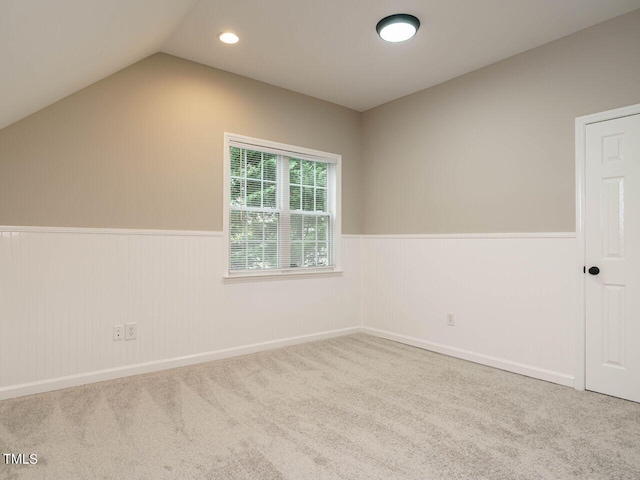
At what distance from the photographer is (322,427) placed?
2.23m

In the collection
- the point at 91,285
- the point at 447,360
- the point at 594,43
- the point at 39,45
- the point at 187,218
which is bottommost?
the point at 447,360

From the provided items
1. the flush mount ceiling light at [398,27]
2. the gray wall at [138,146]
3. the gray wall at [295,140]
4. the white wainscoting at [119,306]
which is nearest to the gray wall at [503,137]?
the gray wall at [295,140]

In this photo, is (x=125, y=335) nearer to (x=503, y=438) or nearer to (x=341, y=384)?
(x=341, y=384)

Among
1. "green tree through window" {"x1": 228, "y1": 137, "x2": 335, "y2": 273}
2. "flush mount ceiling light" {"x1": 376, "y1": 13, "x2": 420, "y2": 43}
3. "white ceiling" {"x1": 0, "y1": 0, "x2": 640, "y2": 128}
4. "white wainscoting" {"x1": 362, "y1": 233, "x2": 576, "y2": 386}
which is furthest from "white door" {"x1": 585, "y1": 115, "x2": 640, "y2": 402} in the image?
"green tree through window" {"x1": 228, "y1": 137, "x2": 335, "y2": 273}

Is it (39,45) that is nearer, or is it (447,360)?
(39,45)

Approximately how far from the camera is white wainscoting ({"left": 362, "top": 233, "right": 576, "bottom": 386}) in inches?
118

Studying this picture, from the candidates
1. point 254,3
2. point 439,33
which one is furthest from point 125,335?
point 439,33

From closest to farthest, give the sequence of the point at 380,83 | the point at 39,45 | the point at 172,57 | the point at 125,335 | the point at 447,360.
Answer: the point at 39,45
the point at 125,335
the point at 172,57
the point at 447,360
the point at 380,83

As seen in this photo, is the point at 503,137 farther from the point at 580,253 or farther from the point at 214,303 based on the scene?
the point at 214,303

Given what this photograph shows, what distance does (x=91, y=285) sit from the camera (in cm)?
291

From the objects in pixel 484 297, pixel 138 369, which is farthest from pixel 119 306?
pixel 484 297

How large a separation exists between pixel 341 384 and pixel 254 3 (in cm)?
267

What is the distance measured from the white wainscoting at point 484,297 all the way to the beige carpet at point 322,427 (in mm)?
261

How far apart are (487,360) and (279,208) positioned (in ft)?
7.72
